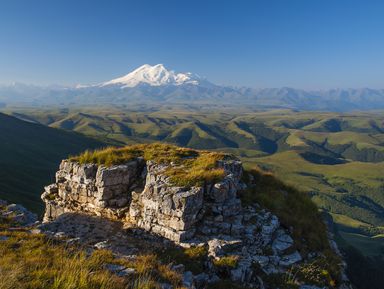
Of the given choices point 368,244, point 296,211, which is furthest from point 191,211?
point 368,244

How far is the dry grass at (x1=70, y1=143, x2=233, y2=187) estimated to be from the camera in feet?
58.5

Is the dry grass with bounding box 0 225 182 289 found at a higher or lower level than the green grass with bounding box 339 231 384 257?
higher

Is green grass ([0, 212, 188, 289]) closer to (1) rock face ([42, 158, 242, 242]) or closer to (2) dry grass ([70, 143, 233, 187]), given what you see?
(1) rock face ([42, 158, 242, 242])

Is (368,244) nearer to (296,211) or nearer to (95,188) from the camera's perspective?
(296,211)

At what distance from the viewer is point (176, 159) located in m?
21.4

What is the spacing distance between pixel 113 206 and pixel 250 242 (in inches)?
362

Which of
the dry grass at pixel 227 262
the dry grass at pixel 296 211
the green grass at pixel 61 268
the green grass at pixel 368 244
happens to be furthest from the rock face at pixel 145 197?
the green grass at pixel 368 244

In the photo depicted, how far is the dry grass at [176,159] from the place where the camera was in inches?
703

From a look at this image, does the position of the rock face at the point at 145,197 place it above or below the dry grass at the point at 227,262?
above

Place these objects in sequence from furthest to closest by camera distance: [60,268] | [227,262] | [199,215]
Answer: [199,215]
[227,262]
[60,268]

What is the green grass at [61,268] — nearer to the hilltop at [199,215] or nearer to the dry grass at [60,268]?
the dry grass at [60,268]

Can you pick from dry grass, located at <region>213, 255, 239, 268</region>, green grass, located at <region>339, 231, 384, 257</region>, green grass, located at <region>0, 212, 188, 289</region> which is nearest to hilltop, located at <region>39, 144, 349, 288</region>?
dry grass, located at <region>213, 255, 239, 268</region>

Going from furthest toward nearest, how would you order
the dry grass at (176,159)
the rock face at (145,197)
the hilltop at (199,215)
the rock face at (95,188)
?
the rock face at (95,188) → the dry grass at (176,159) → the rock face at (145,197) → the hilltop at (199,215)

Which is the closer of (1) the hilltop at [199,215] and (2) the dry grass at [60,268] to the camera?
(2) the dry grass at [60,268]
